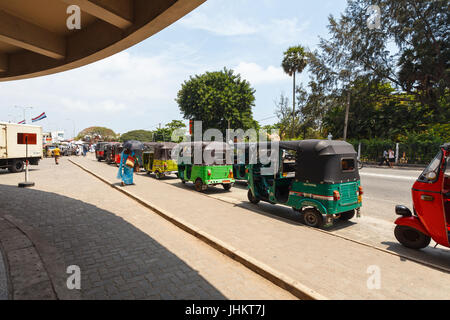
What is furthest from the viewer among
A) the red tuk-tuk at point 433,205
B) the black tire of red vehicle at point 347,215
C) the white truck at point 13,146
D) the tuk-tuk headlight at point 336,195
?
the white truck at point 13,146

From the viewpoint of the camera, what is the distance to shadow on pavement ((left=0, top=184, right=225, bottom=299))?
3.44 meters

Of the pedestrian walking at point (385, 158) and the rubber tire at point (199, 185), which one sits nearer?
the rubber tire at point (199, 185)

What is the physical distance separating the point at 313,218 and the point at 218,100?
1190 inches

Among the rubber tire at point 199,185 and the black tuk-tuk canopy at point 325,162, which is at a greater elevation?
the black tuk-tuk canopy at point 325,162

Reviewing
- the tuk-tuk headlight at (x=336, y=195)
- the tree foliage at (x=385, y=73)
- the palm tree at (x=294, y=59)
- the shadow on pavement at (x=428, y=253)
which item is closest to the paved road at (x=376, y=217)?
the shadow on pavement at (x=428, y=253)

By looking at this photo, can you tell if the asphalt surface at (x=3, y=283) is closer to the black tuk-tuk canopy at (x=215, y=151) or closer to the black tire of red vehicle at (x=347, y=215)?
the black tire of red vehicle at (x=347, y=215)

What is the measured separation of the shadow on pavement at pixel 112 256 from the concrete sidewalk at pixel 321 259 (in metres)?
1.32

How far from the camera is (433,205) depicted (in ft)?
14.7

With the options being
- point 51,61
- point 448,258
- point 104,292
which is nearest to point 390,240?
point 448,258

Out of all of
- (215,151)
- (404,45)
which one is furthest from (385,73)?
(215,151)

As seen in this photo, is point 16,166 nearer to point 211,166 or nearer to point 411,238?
point 211,166

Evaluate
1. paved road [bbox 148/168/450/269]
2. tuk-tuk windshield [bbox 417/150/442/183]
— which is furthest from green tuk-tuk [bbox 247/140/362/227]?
tuk-tuk windshield [bbox 417/150/442/183]

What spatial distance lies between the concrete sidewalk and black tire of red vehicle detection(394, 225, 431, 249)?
782 millimetres

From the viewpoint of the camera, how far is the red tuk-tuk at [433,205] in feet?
14.4
